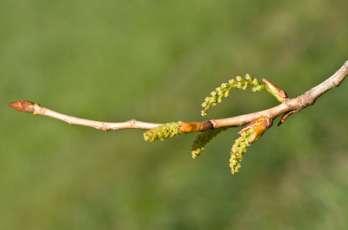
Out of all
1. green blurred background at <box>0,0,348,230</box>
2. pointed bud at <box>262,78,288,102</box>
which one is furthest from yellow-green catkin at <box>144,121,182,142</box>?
green blurred background at <box>0,0,348,230</box>

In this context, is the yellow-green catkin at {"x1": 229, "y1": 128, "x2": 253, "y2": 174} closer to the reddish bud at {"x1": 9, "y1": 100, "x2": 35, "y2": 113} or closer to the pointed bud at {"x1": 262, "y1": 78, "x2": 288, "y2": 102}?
the pointed bud at {"x1": 262, "y1": 78, "x2": 288, "y2": 102}

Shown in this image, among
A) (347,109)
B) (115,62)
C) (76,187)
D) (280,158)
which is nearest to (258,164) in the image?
(280,158)

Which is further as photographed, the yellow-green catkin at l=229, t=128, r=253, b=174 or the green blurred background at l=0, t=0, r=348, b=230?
the green blurred background at l=0, t=0, r=348, b=230

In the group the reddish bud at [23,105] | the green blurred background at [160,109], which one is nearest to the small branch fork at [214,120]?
the reddish bud at [23,105]

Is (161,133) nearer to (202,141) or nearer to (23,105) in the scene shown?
(202,141)

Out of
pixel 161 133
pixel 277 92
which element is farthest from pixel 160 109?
pixel 161 133

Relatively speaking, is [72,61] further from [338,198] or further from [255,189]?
[338,198]

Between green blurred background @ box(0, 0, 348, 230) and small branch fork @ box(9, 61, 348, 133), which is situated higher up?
green blurred background @ box(0, 0, 348, 230)

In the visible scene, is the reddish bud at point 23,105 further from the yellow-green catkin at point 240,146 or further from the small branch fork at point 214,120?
the yellow-green catkin at point 240,146
